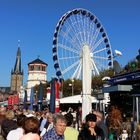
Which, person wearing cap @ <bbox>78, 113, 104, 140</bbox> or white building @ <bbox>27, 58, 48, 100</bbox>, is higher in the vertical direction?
white building @ <bbox>27, 58, 48, 100</bbox>

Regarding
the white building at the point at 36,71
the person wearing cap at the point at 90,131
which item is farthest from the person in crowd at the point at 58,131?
the white building at the point at 36,71

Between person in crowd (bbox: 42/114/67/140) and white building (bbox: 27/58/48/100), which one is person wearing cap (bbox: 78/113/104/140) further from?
white building (bbox: 27/58/48/100)

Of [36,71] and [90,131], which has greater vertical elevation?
[36,71]

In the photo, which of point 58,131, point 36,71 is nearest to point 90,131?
point 58,131

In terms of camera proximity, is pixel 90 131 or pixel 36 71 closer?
pixel 90 131

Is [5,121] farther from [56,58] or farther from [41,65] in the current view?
[41,65]

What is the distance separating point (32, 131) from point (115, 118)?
7.64 meters

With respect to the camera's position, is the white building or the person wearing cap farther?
the white building

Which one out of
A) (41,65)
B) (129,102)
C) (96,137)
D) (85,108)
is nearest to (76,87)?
(129,102)

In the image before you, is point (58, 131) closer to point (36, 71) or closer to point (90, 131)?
point (90, 131)

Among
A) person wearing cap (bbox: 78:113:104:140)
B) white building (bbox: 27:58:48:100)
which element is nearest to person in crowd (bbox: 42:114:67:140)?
person wearing cap (bbox: 78:113:104:140)

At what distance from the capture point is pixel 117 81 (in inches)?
789

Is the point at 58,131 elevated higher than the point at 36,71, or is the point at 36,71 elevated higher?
the point at 36,71

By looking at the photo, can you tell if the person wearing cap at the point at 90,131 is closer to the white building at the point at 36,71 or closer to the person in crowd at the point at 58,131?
the person in crowd at the point at 58,131
